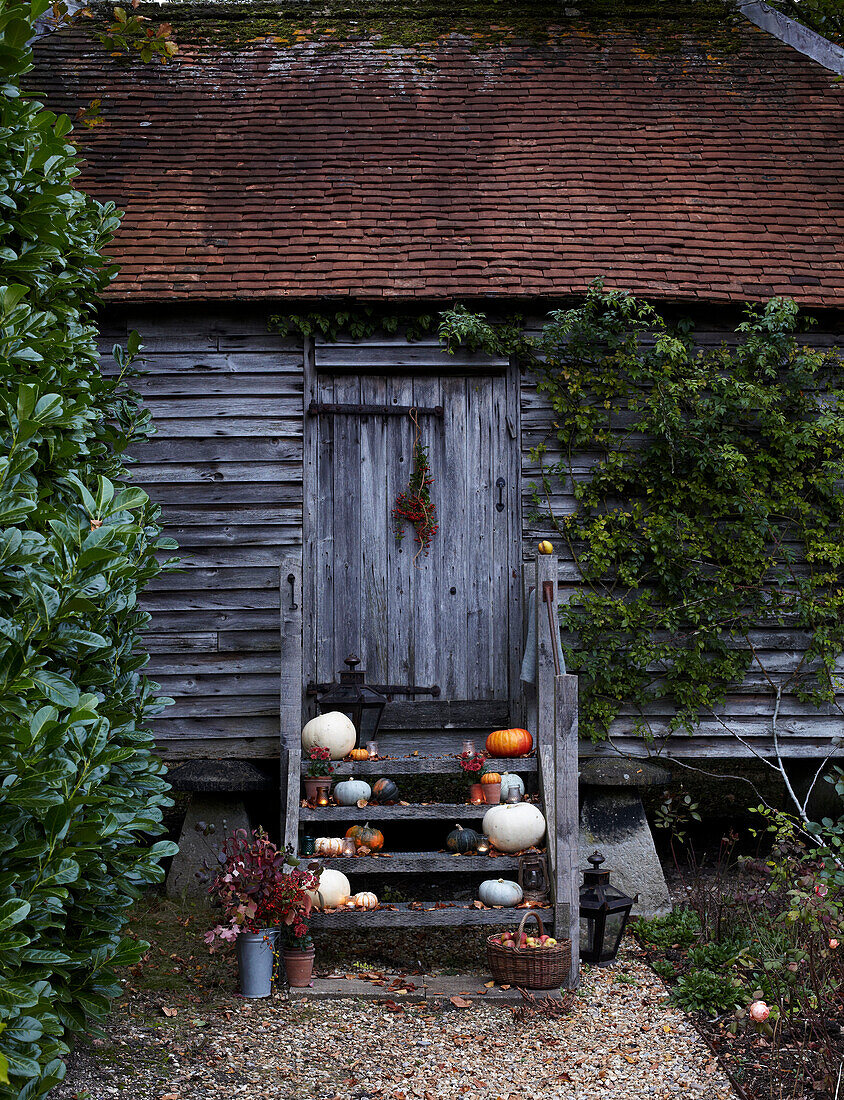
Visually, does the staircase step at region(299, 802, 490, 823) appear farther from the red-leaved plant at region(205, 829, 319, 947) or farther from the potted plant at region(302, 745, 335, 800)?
the red-leaved plant at region(205, 829, 319, 947)

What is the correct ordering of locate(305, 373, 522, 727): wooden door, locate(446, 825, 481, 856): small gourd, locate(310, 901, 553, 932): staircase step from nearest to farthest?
1. locate(310, 901, 553, 932): staircase step
2. locate(446, 825, 481, 856): small gourd
3. locate(305, 373, 522, 727): wooden door

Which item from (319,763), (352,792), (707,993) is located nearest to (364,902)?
(352,792)

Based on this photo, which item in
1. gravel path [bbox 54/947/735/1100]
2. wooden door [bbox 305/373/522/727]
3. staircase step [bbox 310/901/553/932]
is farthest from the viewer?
wooden door [bbox 305/373/522/727]

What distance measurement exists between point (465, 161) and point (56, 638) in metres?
6.01

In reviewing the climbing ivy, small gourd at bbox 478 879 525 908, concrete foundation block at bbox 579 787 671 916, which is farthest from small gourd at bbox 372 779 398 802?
the climbing ivy

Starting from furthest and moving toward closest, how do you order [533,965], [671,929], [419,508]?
[419,508] → [671,929] → [533,965]

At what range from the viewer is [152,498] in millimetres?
6730

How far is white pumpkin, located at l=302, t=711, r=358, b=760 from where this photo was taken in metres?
5.71

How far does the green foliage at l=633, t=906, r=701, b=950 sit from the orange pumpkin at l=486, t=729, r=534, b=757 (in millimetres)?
1253

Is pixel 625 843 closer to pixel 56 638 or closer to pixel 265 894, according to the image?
pixel 265 894

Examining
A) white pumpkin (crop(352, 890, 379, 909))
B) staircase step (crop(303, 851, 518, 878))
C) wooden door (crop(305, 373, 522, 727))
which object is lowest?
white pumpkin (crop(352, 890, 379, 909))

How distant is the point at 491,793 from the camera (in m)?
5.57

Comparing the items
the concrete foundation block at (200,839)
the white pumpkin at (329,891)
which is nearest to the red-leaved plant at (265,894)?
the white pumpkin at (329,891)

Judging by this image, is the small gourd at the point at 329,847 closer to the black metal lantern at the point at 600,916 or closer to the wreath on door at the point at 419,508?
the black metal lantern at the point at 600,916
